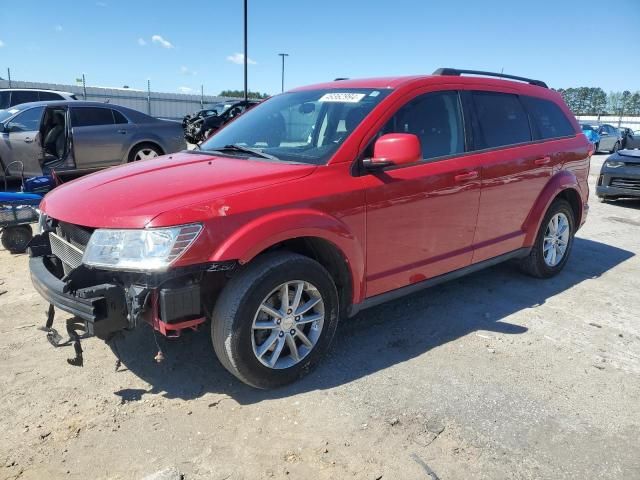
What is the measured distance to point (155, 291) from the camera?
2.55m

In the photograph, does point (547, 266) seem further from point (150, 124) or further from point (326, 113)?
point (150, 124)

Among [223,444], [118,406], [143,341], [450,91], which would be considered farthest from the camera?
[450,91]

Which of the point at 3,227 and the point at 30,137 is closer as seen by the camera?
the point at 3,227

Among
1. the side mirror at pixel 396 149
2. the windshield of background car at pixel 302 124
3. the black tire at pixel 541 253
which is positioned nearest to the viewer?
the side mirror at pixel 396 149

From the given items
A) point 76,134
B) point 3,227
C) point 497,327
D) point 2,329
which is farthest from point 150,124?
point 497,327

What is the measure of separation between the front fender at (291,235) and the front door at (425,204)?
0.13 meters

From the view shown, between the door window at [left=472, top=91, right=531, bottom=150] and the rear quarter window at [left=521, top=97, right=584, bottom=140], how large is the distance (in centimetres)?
15

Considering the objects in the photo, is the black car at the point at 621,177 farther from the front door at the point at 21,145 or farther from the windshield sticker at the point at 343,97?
the front door at the point at 21,145

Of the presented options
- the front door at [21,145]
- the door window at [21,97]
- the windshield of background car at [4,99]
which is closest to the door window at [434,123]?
the front door at [21,145]

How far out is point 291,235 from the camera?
287 centimetres

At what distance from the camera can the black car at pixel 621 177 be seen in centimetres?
952

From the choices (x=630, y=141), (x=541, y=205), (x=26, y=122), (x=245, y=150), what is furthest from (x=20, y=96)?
(x=630, y=141)

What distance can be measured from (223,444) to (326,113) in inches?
89.3

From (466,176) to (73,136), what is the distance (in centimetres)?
721
